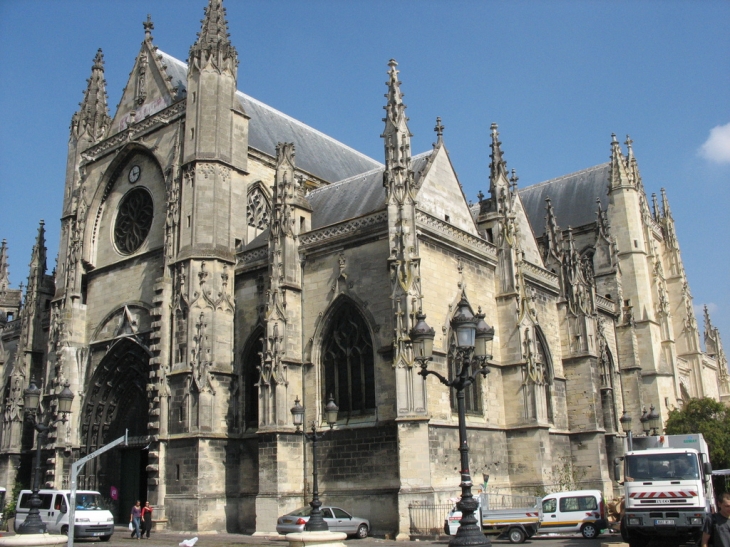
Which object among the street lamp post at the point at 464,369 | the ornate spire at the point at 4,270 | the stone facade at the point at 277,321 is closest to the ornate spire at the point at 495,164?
the stone facade at the point at 277,321

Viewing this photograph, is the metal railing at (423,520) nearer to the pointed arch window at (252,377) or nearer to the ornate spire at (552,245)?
the pointed arch window at (252,377)

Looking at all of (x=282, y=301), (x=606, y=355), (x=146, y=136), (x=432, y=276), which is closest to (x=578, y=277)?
(x=606, y=355)

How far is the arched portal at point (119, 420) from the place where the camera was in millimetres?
27562

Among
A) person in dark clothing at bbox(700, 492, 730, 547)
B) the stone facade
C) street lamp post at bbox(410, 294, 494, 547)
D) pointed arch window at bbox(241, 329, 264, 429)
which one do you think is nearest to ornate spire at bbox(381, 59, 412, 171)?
the stone facade

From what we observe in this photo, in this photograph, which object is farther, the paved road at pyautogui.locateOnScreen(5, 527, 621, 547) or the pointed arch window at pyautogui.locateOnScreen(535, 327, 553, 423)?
the pointed arch window at pyautogui.locateOnScreen(535, 327, 553, 423)

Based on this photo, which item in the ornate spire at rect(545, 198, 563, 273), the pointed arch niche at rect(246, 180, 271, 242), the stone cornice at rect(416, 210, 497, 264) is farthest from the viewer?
the ornate spire at rect(545, 198, 563, 273)

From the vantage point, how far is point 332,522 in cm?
1961

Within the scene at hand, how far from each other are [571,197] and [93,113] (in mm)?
27753

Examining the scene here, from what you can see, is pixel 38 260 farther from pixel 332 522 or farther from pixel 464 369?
pixel 464 369

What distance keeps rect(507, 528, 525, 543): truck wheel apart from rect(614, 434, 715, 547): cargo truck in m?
3.04

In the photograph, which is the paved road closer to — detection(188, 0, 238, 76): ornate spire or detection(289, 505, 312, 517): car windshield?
detection(289, 505, 312, 517): car windshield

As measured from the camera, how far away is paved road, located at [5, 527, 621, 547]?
18.3 metres

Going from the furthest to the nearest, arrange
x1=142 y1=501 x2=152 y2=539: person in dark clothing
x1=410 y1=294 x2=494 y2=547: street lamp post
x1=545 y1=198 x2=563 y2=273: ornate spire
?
x1=545 y1=198 x2=563 y2=273: ornate spire < x1=142 y1=501 x2=152 y2=539: person in dark clothing < x1=410 y1=294 x2=494 y2=547: street lamp post

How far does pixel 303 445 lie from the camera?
22.6 m
